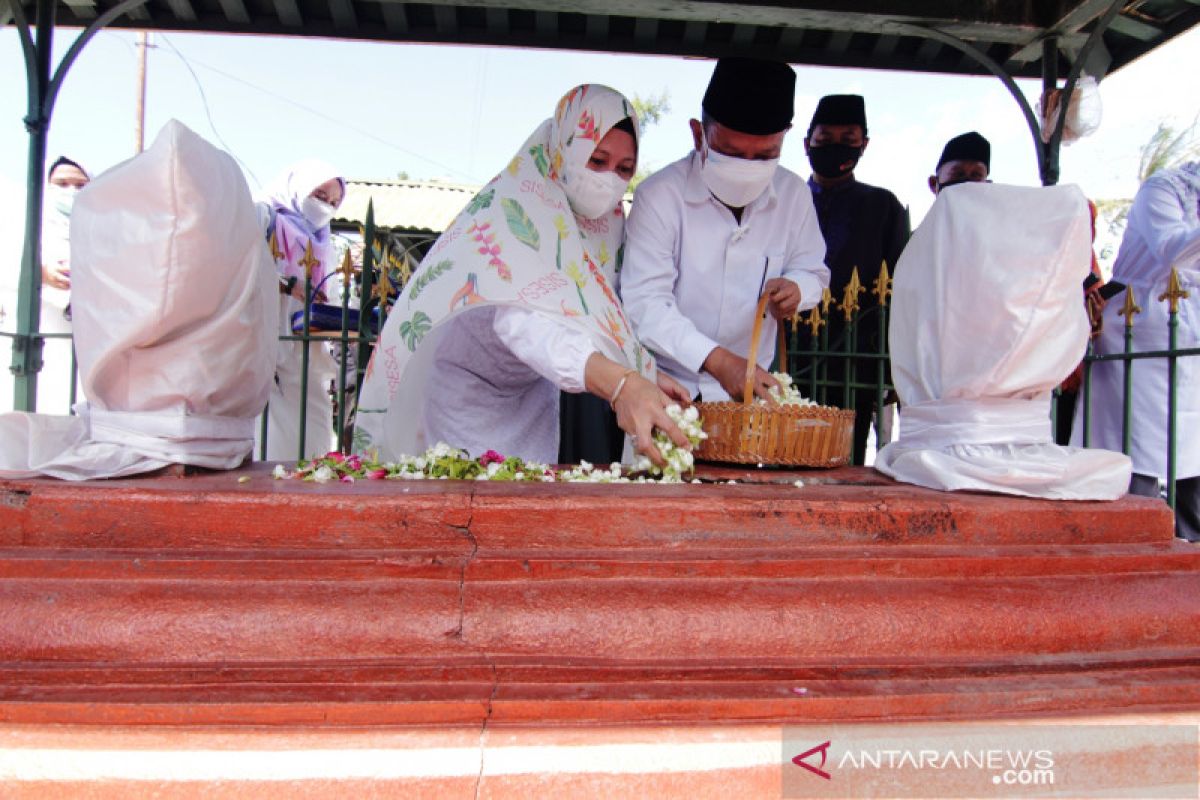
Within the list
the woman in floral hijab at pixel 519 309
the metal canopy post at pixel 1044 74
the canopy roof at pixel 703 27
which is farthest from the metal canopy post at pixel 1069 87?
the woman in floral hijab at pixel 519 309

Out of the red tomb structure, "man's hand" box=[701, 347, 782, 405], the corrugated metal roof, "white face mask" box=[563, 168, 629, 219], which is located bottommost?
the red tomb structure

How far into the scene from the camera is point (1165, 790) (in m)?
1.29

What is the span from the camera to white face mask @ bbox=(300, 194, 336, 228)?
5.33 metres

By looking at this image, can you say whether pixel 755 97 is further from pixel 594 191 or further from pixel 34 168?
pixel 34 168

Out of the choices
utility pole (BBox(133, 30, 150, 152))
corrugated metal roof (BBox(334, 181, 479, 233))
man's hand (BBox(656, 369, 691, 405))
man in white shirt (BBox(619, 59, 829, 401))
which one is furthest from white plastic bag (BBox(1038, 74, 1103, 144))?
utility pole (BBox(133, 30, 150, 152))

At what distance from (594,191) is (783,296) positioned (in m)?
0.73

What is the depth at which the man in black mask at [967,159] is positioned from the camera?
162 inches

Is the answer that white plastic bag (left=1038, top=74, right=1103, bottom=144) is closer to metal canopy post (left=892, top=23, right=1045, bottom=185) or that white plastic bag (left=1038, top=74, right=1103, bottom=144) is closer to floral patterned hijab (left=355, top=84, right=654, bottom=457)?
metal canopy post (left=892, top=23, right=1045, bottom=185)

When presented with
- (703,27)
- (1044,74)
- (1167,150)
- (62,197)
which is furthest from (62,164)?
(1167,150)

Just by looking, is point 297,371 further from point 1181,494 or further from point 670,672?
point 1181,494

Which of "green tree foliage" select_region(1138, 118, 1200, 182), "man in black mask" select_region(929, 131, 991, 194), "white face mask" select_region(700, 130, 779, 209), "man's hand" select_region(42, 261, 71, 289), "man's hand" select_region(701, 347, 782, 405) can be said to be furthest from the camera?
"green tree foliage" select_region(1138, 118, 1200, 182)

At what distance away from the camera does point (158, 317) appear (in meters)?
1.54

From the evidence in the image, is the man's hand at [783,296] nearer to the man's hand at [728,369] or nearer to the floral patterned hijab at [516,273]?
the man's hand at [728,369]

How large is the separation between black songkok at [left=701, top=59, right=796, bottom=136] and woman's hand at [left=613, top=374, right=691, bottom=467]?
137 centimetres
